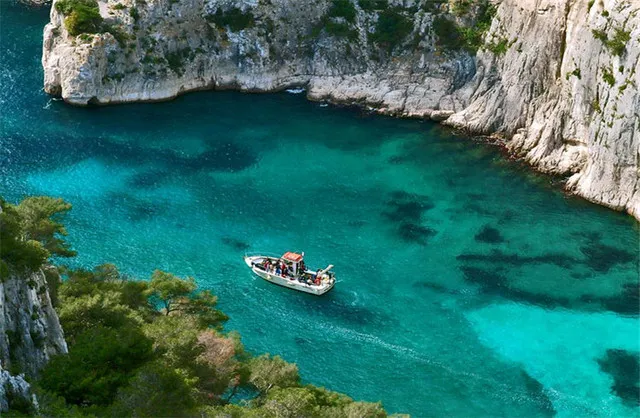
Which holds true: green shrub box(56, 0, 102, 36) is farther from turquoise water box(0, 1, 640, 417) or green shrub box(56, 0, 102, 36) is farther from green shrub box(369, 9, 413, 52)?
green shrub box(369, 9, 413, 52)

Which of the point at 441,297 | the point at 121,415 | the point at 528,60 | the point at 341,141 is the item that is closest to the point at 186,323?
the point at 121,415

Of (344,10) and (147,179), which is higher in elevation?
(344,10)

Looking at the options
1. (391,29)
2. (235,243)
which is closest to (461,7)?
(391,29)

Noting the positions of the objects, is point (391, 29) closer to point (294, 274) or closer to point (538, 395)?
point (294, 274)

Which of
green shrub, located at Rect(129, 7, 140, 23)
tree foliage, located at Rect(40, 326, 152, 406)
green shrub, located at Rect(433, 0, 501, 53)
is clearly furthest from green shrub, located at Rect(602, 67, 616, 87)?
tree foliage, located at Rect(40, 326, 152, 406)

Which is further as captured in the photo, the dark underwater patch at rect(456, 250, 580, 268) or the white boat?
the dark underwater patch at rect(456, 250, 580, 268)

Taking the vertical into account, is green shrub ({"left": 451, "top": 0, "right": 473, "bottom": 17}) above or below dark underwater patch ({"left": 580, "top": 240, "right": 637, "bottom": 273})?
above

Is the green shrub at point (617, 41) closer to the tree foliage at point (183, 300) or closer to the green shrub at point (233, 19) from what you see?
the green shrub at point (233, 19)
